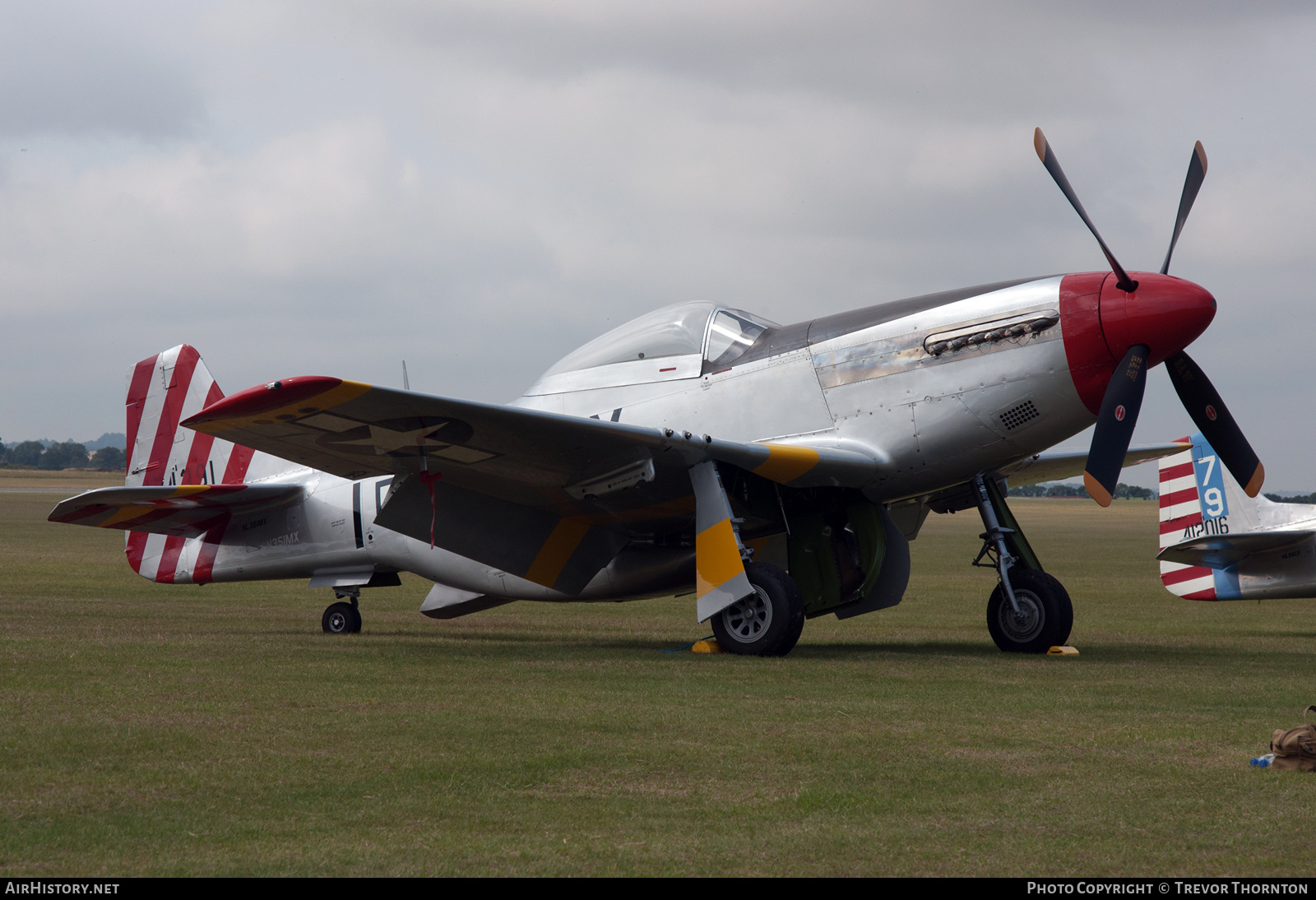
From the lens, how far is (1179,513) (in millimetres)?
14992

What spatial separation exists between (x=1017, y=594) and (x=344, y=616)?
686 centimetres

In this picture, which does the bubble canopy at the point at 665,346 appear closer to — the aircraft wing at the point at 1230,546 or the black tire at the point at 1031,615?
the black tire at the point at 1031,615

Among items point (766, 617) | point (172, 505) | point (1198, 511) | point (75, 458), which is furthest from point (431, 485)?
point (75, 458)

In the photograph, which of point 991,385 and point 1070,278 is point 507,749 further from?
point 1070,278

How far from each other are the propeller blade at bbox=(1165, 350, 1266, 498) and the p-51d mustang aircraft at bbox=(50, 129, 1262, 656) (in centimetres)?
2

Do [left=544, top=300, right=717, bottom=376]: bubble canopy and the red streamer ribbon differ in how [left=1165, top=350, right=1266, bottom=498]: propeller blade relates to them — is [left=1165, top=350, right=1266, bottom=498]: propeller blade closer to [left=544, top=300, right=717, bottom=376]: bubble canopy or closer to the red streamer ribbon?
[left=544, top=300, right=717, bottom=376]: bubble canopy

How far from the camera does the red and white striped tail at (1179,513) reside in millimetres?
14570

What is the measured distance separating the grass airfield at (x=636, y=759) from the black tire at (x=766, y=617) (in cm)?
17

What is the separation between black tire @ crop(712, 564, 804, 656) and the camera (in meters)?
9.48

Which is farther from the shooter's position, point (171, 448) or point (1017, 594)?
point (171, 448)

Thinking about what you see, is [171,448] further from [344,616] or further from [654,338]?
[654,338]

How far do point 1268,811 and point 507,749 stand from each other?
3151 millimetres

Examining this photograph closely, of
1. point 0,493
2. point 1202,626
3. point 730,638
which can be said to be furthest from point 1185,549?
point 0,493

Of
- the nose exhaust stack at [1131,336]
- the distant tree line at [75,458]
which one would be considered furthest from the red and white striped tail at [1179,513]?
the distant tree line at [75,458]
